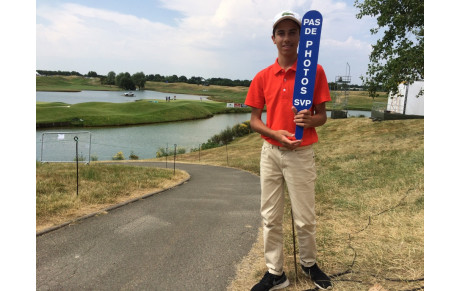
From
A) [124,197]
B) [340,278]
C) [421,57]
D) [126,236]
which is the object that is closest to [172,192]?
[124,197]

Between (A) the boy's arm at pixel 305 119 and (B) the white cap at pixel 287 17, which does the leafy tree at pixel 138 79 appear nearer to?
(B) the white cap at pixel 287 17

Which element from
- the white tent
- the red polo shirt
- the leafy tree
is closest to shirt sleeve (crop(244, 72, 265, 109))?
the red polo shirt

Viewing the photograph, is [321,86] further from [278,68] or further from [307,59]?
[278,68]

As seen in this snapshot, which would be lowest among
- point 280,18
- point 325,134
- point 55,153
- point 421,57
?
point 55,153

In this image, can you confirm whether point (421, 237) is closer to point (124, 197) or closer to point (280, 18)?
point (280, 18)

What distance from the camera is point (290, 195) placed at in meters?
3.16

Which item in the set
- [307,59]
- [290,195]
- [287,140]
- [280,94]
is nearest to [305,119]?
[287,140]

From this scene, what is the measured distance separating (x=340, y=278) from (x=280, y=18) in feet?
8.80

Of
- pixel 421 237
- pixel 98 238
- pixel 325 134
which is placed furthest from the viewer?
pixel 325 134

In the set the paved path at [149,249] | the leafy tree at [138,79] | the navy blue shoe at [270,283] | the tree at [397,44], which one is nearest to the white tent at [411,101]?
the tree at [397,44]

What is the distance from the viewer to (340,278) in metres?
3.24

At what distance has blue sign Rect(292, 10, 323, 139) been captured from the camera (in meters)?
2.90

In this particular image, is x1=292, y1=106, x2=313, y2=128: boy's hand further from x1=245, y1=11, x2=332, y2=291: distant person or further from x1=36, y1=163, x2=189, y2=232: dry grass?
x1=36, y1=163, x2=189, y2=232: dry grass

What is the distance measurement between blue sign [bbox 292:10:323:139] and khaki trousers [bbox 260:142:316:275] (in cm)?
29
